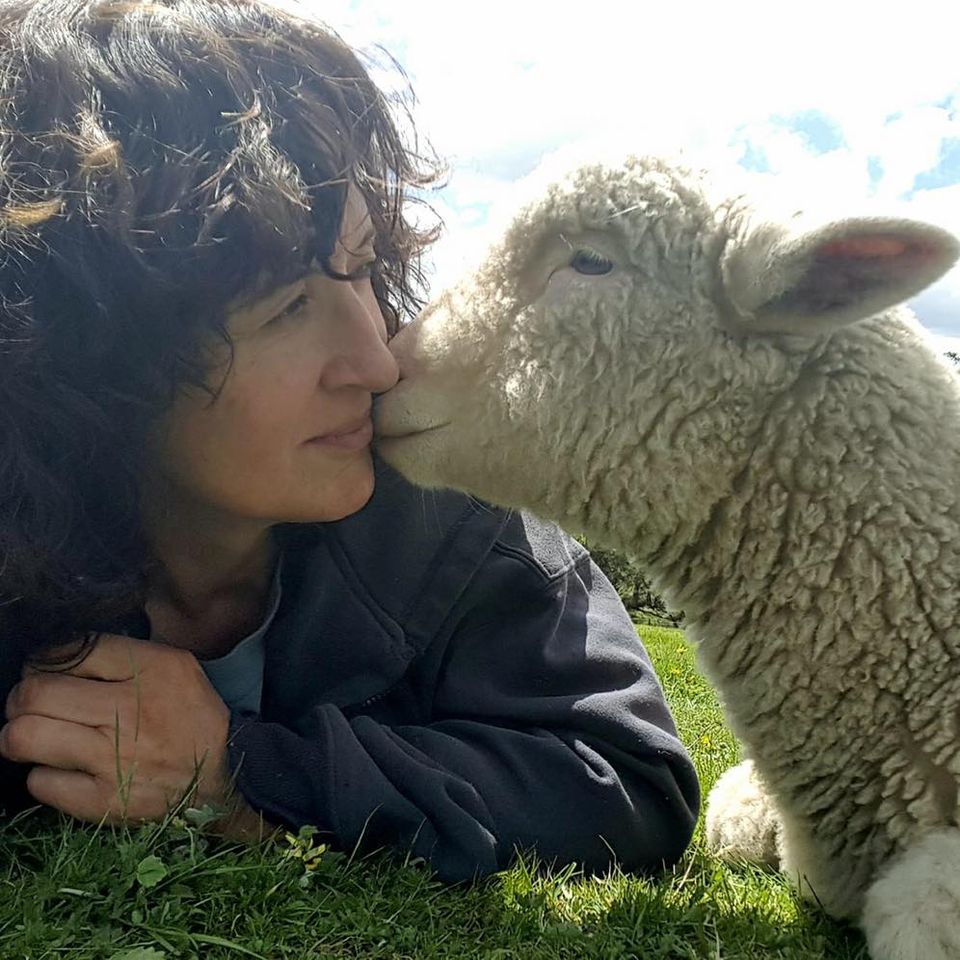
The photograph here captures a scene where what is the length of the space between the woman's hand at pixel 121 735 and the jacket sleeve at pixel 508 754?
8 cm

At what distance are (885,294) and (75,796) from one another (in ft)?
6.98

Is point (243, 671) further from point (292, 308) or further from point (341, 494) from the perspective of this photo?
point (292, 308)

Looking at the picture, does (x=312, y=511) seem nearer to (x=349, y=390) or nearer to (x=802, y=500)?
(x=349, y=390)

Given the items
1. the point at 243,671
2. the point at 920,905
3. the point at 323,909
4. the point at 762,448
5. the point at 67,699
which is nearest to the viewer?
the point at 920,905

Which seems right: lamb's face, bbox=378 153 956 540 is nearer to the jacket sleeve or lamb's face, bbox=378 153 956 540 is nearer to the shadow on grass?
the jacket sleeve

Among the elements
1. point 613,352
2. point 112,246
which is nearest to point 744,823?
point 613,352

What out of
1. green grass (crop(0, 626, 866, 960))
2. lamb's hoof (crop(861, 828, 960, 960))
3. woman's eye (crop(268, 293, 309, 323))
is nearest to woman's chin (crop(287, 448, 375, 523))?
woman's eye (crop(268, 293, 309, 323))

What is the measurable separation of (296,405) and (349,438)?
19 centimetres

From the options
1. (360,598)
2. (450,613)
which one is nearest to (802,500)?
(450,613)

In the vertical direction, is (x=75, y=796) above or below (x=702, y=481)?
below

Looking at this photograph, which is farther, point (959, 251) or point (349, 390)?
point (349, 390)

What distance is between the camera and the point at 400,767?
2.46 meters

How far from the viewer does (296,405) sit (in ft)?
8.01

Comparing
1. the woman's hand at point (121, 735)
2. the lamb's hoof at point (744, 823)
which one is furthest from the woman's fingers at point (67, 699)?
the lamb's hoof at point (744, 823)
